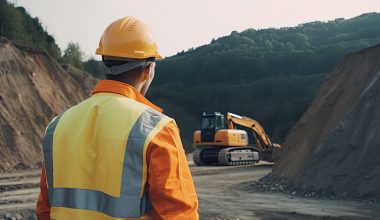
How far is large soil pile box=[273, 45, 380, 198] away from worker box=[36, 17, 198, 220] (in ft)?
33.8

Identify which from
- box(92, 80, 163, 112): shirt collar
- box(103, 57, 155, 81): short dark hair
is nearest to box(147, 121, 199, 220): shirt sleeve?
box(92, 80, 163, 112): shirt collar

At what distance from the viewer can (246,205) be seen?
1104 cm

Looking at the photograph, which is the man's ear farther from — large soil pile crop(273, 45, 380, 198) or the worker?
large soil pile crop(273, 45, 380, 198)

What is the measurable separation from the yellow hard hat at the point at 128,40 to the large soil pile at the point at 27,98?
21.5 metres

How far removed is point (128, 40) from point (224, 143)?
846 inches

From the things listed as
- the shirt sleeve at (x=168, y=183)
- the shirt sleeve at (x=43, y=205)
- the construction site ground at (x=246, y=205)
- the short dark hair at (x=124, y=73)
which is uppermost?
the short dark hair at (x=124, y=73)

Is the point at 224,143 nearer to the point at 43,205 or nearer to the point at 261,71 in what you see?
the point at 43,205

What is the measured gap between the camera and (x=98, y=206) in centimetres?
189

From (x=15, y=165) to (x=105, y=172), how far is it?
73.2ft

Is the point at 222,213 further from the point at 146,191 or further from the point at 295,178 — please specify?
the point at 146,191

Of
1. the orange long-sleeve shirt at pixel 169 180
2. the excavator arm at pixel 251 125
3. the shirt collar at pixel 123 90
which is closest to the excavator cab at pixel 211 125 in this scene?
the excavator arm at pixel 251 125

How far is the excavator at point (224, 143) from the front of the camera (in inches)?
925

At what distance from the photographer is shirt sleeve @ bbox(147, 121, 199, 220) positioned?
1.78 meters

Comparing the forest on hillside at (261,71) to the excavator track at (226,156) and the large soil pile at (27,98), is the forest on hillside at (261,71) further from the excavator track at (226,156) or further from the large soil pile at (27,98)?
the excavator track at (226,156)
